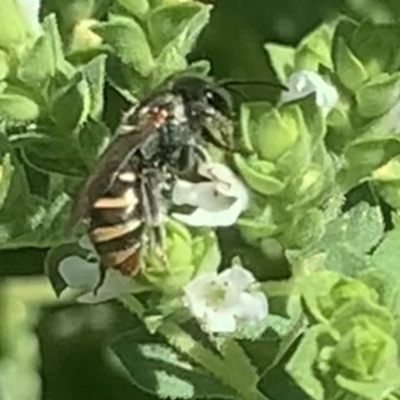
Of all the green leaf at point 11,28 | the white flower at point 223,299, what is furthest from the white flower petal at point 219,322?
the green leaf at point 11,28

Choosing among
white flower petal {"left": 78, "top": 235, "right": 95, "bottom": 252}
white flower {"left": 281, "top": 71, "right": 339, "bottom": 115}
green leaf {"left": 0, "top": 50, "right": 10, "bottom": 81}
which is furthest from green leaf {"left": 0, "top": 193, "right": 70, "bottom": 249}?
white flower {"left": 281, "top": 71, "right": 339, "bottom": 115}

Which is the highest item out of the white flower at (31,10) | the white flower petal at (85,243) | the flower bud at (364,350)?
the white flower at (31,10)

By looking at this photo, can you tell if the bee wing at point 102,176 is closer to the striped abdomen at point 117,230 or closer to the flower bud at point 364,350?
the striped abdomen at point 117,230

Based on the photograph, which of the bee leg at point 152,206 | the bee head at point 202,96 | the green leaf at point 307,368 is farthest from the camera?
→ the bee head at point 202,96

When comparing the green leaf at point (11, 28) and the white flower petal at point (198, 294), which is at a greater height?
the green leaf at point (11, 28)

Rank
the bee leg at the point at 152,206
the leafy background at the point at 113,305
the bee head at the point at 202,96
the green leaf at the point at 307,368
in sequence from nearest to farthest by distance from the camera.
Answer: the green leaf at the point at 307,368 → the bee leg at the point at 152,206 → the bee head at the point at 202,96 → the leafy background at the point at 113,305

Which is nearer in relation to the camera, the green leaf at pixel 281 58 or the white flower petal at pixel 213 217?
the white flower petal at pixel 213 217

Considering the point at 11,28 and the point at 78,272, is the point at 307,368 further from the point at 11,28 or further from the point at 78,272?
the point at 11,28
